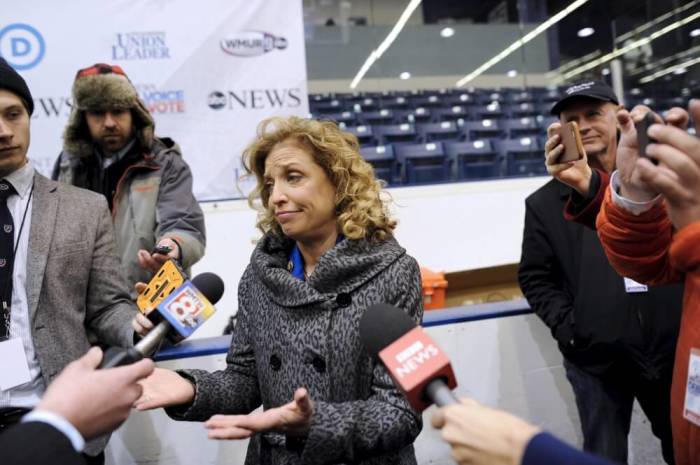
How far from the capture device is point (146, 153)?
2.03 meters

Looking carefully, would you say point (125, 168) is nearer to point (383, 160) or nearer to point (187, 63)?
point (187, 63)

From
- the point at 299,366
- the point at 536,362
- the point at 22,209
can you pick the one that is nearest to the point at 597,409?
the point at 536,362

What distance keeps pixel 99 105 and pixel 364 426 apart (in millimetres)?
1537

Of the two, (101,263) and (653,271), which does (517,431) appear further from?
(101,263)

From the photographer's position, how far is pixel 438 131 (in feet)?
19.2

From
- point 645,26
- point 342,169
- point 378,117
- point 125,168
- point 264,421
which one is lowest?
point 264,421

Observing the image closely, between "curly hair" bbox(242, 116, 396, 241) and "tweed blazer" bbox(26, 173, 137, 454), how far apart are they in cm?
A: 43

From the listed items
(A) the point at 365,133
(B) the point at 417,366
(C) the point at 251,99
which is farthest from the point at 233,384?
(A) the point at 365,133

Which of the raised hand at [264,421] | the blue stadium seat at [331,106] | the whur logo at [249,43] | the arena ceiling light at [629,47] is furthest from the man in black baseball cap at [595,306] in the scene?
the arena ceiling light at [629,47]

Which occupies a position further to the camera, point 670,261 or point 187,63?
point 187,63

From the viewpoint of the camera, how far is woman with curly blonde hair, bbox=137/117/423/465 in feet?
3.50

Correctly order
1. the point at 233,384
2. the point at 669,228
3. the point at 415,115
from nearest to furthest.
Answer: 1. the point at 669,228
2. the point at 233,384
3. the point at 415,115

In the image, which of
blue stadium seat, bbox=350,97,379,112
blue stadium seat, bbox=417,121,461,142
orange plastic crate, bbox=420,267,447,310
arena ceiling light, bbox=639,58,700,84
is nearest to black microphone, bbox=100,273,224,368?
orange plastic crate, bbox=420,267,447,310

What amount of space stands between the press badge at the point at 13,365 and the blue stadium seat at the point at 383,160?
386 centimetres
